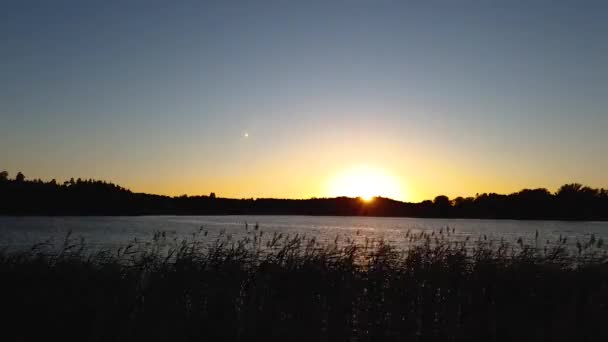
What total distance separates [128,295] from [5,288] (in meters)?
3.34

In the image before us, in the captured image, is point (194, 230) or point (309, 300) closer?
point (309, 300)

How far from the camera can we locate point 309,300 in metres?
14.1

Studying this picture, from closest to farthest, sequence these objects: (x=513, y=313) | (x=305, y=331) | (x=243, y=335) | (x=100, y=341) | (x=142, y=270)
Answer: (x=100, y=341) → (x=243, y=335) → (x=305, y=331) → (x=513, y=313) → (x=142, y=270)

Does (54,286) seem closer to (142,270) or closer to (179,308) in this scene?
(142,270)

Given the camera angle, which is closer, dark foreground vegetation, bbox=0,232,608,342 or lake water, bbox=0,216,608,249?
dark foreground vegetation, bbox=0,232,608,342

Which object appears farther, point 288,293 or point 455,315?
point 288,293

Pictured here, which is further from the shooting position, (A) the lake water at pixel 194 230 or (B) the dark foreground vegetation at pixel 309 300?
(A) the lake water at pixel 194 230

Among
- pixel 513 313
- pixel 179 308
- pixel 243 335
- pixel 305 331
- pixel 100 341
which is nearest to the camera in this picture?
pixel 100 341

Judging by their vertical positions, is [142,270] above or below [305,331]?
above

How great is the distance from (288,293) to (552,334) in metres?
7.31

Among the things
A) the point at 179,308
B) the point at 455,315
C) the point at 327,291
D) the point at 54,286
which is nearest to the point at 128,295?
the point at 179,308

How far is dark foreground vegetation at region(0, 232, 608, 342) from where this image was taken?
10.4 metres

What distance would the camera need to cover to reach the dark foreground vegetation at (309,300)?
10422mm

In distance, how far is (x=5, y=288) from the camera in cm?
1242
